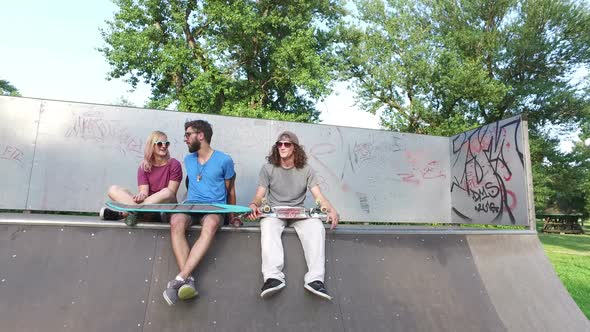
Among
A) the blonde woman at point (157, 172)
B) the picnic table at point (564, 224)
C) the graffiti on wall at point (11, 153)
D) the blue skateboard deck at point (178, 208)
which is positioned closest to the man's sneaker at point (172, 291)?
the blue skateboard deck at point (178, 208)

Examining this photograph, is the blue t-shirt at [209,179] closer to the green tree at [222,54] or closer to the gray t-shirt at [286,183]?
the gray t-shirt at [286,183]

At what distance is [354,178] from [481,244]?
2.94 metres

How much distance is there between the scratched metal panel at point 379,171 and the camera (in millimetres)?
6465

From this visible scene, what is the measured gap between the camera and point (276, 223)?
10.5 feet

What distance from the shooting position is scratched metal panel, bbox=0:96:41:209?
519 cm

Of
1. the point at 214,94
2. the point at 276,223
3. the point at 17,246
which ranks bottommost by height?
the point at 17,246

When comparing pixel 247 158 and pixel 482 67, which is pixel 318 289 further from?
pixel 482 67

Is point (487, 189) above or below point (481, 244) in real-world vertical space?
above

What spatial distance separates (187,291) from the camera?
2570 mm

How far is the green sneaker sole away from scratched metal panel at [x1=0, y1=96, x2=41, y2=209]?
160 inches

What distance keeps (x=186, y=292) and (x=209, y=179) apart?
3.92ft

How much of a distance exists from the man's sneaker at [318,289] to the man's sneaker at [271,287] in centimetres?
23

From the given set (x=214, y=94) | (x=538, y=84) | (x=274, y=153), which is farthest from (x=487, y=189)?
(x=538, y=84)

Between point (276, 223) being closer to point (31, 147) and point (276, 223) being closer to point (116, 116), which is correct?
point (116, 116)
